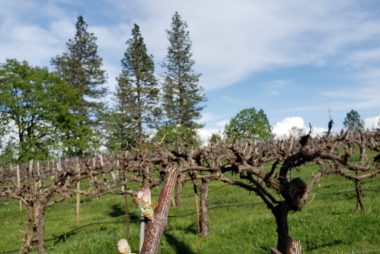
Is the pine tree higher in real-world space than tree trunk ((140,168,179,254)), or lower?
higher

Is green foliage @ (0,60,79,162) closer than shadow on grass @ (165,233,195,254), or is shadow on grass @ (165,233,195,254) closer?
shadow on grass @ (165,233,195,254)

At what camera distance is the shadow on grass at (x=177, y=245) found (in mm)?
12289

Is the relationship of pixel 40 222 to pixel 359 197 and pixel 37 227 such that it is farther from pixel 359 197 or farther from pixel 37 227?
pixel 359 197

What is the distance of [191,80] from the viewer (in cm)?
5097

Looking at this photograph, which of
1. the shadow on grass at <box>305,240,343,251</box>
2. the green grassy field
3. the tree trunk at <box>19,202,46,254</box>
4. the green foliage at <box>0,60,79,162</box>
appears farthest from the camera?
the green foliage at <box>0,60,79,162</box>

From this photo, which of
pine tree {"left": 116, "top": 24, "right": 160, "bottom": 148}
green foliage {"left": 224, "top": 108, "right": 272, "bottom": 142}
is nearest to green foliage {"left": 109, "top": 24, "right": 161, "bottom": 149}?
pine tree {"left": 116, "top": 24, "right": 160, "bottom": 148}

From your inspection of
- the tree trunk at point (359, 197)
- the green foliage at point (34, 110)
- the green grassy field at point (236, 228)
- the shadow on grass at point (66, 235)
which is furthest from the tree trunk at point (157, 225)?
the green foliage at point (34, 110)

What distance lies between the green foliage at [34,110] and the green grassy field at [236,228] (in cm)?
2274

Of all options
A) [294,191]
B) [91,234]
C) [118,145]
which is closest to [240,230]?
[91,234]

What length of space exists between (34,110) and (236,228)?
109 ft

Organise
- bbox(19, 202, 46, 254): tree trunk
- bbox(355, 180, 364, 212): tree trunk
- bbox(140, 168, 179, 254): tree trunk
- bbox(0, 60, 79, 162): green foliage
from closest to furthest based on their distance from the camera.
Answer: bbox(140, 168, 179, 254): tree trunk, bbox(19, 202, 46, 254): tree trunk, bbox(355, 180, 364, 212): tree trunk, bbox(0, 60, 79, 162): green foliage

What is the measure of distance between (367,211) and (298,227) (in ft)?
7.87

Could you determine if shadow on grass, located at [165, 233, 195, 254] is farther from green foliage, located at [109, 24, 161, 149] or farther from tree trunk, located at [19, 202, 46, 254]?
green foliage, located at [109, 24, 161, 149]

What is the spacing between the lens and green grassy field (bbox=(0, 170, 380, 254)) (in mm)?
11914
